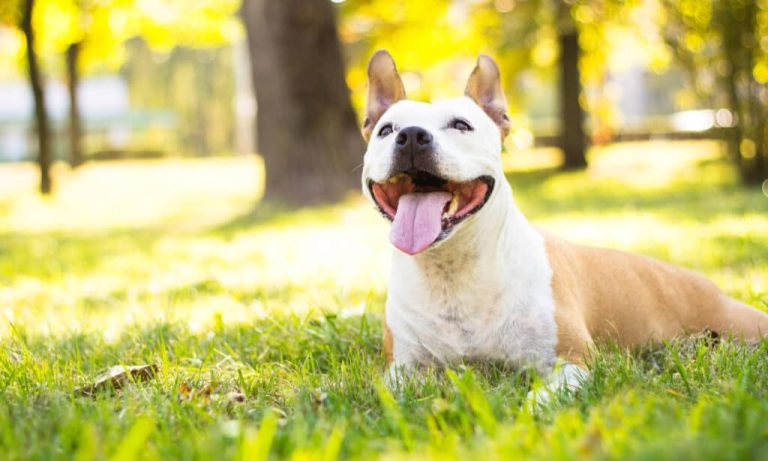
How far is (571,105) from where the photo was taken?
17.3m

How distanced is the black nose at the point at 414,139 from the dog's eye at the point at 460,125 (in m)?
0.24

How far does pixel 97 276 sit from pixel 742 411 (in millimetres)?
5268

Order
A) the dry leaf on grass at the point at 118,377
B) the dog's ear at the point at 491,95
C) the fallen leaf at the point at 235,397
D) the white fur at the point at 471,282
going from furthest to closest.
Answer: the dog's ear at the point at 491,95 < the white fur at the point at 471,282 < the dry leaf on grass at the point at 118,377 < the fallen leaf at the point at 235,397

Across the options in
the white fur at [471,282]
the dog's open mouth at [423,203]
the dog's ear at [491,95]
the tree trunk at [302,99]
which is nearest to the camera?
the dog's open mouth at [423,203]

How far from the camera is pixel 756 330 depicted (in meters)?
3.70

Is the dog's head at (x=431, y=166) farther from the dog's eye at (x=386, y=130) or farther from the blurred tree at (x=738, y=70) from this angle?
the blurred tree at (x=738, y=70)

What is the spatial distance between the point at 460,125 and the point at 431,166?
13.0 inches

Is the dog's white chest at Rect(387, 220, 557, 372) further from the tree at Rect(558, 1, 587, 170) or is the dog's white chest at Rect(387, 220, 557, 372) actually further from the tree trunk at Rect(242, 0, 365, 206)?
the tree at Rect(558, 1, 587, 170)

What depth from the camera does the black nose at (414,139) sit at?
3.07 meters

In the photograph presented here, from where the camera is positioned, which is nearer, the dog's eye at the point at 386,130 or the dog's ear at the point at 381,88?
the dog's eye at the point at 386,130

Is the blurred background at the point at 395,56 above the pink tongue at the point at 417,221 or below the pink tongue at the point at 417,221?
above

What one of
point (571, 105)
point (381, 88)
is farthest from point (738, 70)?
point (381, 88)

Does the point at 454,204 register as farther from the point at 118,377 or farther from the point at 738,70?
the point at 738,70

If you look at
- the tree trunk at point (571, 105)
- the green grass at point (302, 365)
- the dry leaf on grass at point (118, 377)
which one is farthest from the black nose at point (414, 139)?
the tree trunk at point (571, 105)
